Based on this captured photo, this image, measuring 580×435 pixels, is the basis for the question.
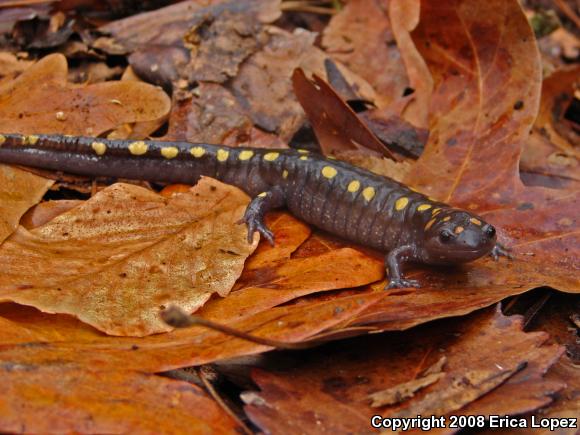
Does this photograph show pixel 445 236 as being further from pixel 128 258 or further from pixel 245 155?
pixel 128 258

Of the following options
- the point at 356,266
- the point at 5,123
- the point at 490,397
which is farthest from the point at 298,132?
the point at 490,397

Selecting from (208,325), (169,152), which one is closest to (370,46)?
(169,152)

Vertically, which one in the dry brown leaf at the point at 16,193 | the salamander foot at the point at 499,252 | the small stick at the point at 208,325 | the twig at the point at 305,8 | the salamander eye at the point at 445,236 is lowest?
the dry brown leaf at the point at 16,193

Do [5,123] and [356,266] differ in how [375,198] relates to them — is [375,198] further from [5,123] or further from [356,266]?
[5,123]

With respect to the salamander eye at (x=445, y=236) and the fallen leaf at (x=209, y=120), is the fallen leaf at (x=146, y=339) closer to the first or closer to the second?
the salamander eye at (x=445, y=236)

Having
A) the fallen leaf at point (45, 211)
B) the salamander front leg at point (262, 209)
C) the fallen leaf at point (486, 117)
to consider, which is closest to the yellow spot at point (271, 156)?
the salamander front leg at point (262, 209)

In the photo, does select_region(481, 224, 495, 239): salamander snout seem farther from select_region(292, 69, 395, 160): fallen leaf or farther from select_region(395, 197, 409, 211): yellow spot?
select_region(292, 69, 395, 160): fallen leaf

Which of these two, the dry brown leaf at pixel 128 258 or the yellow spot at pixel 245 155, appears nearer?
the dry brown leaf at pixel 128 258
